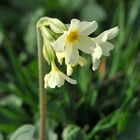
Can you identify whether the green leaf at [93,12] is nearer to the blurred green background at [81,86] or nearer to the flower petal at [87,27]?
the blurred green background at [81,86]

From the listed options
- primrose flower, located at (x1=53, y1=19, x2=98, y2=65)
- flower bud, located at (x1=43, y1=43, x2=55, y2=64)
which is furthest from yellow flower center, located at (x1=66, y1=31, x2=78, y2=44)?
flower bud, located at (x1=43, y1=43, x2=55, y2=64)

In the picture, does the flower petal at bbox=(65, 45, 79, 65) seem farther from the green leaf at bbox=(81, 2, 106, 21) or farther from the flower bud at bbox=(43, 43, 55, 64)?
the green leaf at bbox=(81, 2, 106, 21)

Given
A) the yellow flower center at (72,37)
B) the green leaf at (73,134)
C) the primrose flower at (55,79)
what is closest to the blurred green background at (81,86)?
the green leaf at (73,134)

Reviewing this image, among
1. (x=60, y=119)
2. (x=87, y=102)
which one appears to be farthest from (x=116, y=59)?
(x=60, y=119)

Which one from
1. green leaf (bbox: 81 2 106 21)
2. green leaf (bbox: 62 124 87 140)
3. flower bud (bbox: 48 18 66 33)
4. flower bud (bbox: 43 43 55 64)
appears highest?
green leaf (bbox: 81 2 106 21)

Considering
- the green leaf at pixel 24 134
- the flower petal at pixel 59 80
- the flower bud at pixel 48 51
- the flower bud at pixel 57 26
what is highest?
the flower bud at pixel 57 26

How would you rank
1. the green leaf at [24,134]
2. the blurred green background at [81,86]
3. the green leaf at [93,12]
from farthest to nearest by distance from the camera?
the green leaf at [93,12]
the blurred green background at [81,86]
the green leaf at [24,134]
